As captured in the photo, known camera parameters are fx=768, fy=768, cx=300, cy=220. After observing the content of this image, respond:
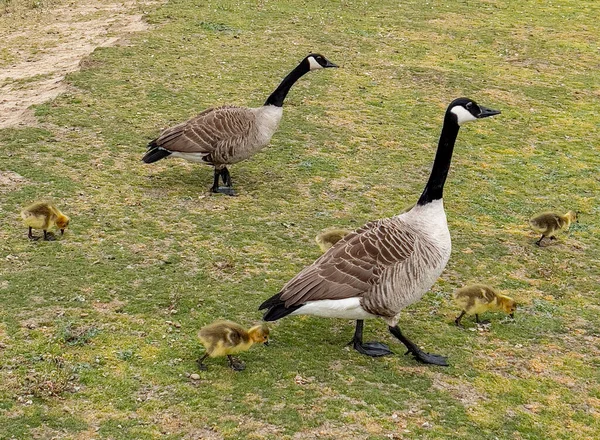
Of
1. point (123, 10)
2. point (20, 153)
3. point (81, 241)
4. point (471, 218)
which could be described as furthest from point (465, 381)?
point (123, 10)

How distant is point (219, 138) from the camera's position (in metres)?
8.57

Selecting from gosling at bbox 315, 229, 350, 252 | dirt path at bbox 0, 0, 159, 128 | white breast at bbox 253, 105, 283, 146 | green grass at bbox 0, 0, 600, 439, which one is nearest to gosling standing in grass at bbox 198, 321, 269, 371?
green grass at bbox 0, 0, 600, 439

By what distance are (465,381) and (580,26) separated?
43.7 ft

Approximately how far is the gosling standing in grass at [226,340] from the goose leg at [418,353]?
3.57 feet

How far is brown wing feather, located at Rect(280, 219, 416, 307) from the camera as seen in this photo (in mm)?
5656

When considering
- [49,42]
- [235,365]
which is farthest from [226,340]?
[49,42]

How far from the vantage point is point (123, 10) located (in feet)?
52.3

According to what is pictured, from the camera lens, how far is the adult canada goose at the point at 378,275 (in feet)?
18.6

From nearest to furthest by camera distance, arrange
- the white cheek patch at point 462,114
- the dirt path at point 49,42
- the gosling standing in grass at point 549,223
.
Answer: the white cheek patch at point 462,114 → the gosling standing in grass at point 549,223 → the dirt path at point 49,42

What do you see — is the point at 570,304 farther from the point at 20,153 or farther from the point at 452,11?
the point at 452,11

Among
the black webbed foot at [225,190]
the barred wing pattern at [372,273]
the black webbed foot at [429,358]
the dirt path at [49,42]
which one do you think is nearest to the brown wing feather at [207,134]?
the black webbed foot at [225,190]

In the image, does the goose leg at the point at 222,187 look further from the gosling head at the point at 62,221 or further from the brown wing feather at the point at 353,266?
the brown wing feather at the point at 353,266

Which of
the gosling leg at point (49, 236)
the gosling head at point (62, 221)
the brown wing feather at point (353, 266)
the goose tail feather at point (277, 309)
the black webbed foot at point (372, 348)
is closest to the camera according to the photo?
the goose tail feather at point (277, 309)

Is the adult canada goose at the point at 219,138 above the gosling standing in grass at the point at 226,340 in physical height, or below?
above
